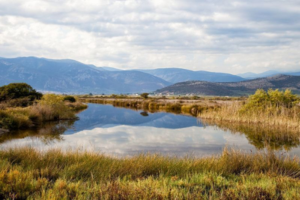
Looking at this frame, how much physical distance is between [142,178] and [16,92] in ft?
99.8

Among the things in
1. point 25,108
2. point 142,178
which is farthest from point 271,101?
point 25,108

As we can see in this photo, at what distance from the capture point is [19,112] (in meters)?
23.9

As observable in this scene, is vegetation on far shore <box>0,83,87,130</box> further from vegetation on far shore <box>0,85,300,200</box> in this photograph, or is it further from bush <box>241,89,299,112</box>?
bush <box>241,89,299,112</box>

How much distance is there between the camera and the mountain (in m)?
137

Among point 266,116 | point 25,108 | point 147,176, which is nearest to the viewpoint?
point 147,176

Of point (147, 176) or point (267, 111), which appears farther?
point (267, 111)

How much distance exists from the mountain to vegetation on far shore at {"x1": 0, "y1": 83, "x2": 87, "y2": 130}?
4683 inches

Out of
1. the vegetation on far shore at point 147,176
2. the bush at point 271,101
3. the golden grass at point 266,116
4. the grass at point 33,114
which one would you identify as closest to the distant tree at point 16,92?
the grass at point 33,114

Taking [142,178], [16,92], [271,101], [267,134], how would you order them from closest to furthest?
[142,178] → [267,134] → [271,101] → [16,92]

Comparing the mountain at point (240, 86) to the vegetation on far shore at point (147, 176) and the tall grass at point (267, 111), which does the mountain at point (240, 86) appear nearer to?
the tall grass at point (267, 111)

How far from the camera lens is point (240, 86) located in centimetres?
16300

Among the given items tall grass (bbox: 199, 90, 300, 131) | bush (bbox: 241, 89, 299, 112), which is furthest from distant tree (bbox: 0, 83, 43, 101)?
bush (bbox: 241, 89, 299, 112)

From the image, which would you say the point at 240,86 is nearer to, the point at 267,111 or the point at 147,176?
the point at 267,111

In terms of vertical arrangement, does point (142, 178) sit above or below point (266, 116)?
below
